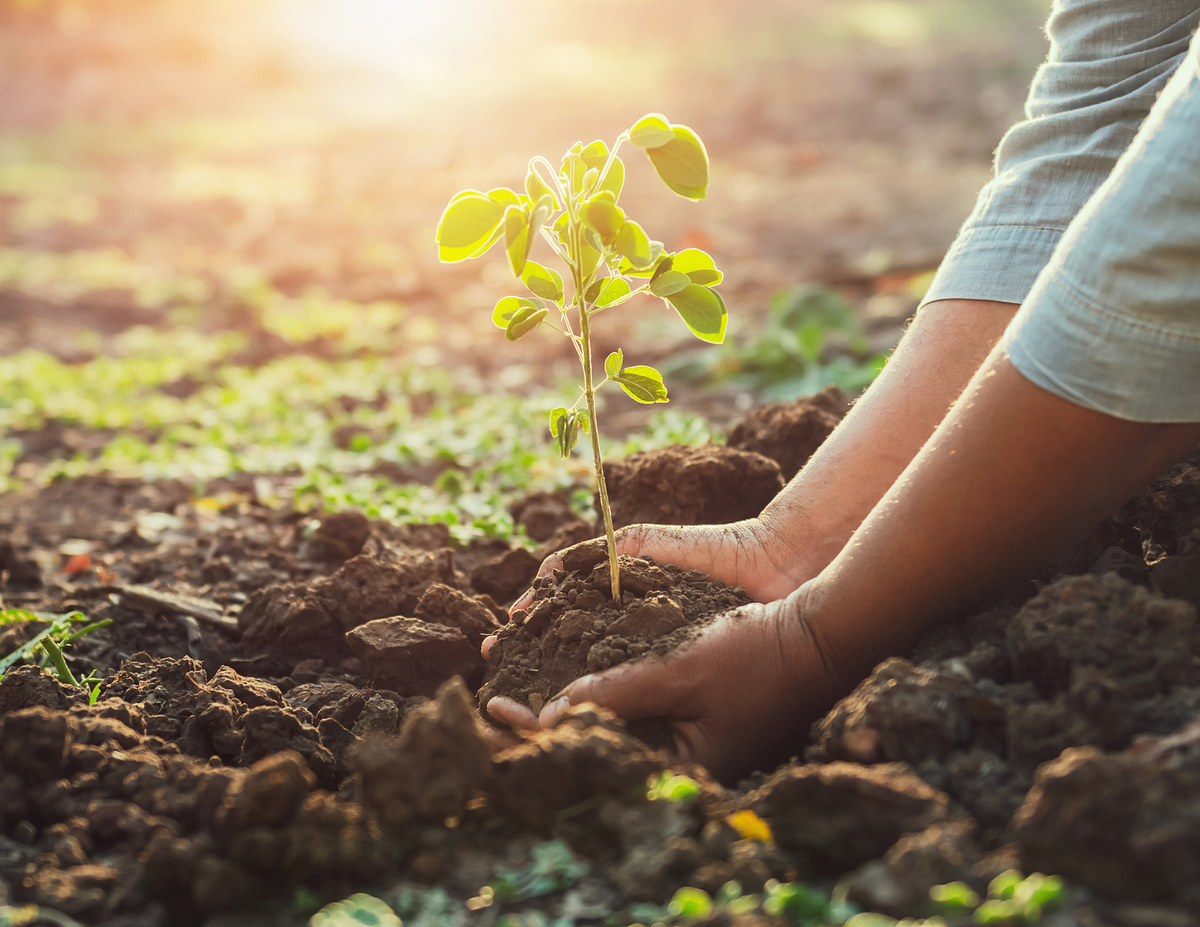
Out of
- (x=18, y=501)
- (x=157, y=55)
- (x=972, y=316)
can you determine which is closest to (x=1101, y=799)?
(x=972, y=316)

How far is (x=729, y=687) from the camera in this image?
5.67 feet

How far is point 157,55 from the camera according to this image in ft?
66.7

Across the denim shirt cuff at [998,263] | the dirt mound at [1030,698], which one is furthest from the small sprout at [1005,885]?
the denim shirt cuff at [998,263]

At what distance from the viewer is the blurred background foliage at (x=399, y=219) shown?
4414 millimetres

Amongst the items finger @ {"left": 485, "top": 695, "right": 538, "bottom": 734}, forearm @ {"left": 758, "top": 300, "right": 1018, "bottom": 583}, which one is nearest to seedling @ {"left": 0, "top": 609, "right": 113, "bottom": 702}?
finger @ {"left": 485, "top": 695, "right": 538, "bottom": 734}

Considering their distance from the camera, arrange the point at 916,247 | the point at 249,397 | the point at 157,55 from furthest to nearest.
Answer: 1. the point at 157,55
2. the point at 916,247
3. the point at 249,397

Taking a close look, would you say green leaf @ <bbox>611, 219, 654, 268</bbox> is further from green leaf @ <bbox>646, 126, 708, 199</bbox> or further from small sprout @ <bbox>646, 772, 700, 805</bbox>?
small sprout @ <bbox>646, 772, 700, 805</bbox>

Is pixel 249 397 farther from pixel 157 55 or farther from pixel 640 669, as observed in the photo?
pixel 157 55

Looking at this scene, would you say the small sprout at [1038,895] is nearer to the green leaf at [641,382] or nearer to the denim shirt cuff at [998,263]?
the green leaf at [641,382]

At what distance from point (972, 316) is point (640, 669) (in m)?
1.10

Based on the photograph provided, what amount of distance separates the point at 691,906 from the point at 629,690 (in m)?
0.52

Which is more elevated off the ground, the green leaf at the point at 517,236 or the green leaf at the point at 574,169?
the green leaf at the point at 574,169

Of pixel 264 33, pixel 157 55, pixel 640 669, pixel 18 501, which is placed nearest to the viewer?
pixel 640 669

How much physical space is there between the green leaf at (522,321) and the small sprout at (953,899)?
106 cm
